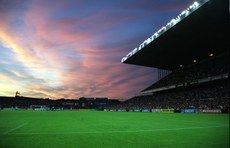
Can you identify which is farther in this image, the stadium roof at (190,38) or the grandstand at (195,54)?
the grandstand at (195,54)

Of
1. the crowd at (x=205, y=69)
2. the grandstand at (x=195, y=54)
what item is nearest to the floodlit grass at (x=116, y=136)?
the grandstand at (x=195, y=54)

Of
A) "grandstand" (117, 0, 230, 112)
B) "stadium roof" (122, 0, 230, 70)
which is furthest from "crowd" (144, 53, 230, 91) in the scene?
"stadium roof" (122, 0, 230, 70)

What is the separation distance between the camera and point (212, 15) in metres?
32.7

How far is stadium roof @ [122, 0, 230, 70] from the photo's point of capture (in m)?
31.6

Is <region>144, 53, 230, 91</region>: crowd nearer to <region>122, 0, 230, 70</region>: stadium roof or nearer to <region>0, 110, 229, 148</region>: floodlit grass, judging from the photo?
<region>122, 0, 230, 70</region>: stadium roof

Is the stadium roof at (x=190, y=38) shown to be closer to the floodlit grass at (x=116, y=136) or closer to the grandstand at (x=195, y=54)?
the grandstand at (x=195, y=54)

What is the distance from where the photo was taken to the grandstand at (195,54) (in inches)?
1330

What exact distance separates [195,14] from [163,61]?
3085cm

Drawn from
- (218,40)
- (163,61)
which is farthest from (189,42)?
(163,61)

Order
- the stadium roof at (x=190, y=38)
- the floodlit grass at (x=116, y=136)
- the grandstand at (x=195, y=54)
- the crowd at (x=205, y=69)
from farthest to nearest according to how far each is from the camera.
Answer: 1. the crowd at (x=205, y=69)
2. the grandstand at (x=195, y=54)
3. the stadium roof at (x=190, y=38)
4. the floodlit grass at (x=116, y=136)

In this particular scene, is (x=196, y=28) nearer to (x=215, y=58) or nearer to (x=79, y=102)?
(x=215, y=58)

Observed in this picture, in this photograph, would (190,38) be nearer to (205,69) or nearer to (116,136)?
(205,69)

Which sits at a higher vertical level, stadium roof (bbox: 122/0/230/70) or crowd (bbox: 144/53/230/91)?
stadium roof (bbox: 122/0/230/70)

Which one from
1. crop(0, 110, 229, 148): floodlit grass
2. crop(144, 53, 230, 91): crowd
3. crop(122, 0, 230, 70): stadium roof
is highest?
crop(122, 0, 230, 70): stadium roof
